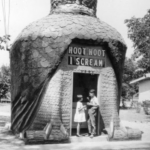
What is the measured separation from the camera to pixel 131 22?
26984 mm

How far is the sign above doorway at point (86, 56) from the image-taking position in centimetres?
923

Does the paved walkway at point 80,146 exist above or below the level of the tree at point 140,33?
below

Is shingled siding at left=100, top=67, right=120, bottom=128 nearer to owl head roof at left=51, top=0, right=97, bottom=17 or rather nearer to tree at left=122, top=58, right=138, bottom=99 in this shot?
owl head roof at left=51, top=0, right=97, bottom=17

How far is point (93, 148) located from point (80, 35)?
3.50 meters

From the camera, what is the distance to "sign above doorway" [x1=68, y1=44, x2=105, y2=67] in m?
9.23

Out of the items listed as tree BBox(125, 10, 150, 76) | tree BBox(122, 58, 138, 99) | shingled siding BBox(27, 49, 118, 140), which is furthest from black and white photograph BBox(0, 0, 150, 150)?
tree BBox(122, 58, 138, 99)

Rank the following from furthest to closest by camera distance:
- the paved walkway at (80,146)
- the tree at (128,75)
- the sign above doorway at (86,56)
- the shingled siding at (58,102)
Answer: the tree at (128,75)
the sign above doorway at (86,56)
the shingled siding at (58,102)
the paved walkway at (80,146)

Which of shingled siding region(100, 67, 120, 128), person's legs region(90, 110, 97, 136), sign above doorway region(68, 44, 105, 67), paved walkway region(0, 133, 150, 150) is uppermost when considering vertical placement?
sign above doorway region(68, 44, 105, 67)

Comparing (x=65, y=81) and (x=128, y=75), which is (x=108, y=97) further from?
(x=128, y=75)

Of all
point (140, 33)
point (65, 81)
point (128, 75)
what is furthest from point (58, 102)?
point (128, 75)

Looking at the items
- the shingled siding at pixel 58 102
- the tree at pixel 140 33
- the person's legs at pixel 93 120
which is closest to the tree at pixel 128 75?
the tree at pixel 140 33

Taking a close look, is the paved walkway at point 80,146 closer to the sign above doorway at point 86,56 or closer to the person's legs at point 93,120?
the person's legs at point 93,120

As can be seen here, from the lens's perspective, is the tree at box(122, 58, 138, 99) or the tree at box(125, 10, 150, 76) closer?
the tree at box(125, 10, 150, 76)

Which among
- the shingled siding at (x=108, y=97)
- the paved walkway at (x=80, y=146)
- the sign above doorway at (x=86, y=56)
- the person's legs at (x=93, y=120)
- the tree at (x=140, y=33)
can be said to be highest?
the tree at (x=140, y=33)
